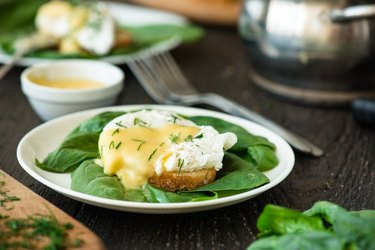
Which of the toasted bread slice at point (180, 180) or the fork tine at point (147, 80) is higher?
the toasted bread slice at point (180, 180)

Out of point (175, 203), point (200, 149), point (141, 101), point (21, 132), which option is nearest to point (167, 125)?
point (200, 149)

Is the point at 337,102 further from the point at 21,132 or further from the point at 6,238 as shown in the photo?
the point at 6,238

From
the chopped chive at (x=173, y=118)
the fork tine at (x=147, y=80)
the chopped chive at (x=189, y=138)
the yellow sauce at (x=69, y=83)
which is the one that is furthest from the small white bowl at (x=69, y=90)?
the chopped chive at (x=189, y=138)

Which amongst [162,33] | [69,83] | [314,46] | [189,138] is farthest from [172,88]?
[189,138]

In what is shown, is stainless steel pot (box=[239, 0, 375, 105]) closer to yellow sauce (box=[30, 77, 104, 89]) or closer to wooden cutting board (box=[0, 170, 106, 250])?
yellow sauce (box=[30, 77, 104, 89])

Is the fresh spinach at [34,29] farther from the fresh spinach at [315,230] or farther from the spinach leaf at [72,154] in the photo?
the fresh spinach at [315,230]

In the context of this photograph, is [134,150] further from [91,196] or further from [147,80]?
[147,80]
